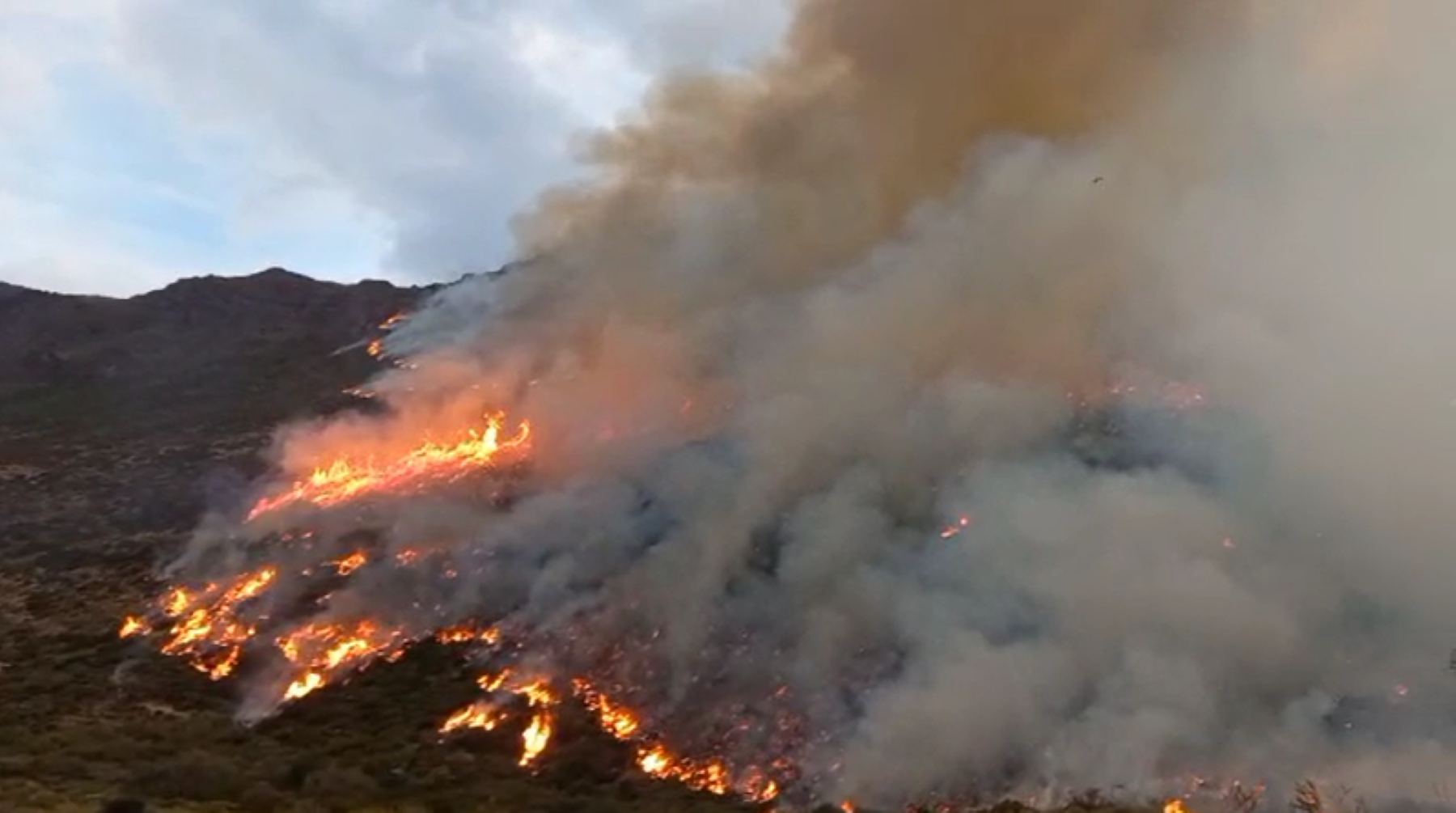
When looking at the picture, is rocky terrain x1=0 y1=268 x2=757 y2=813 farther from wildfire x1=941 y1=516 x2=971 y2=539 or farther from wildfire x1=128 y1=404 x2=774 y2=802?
wildfire x1=941 y1=516 x2=971 y2=539

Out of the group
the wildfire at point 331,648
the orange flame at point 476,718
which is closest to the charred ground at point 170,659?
the orange flame at point 476,718

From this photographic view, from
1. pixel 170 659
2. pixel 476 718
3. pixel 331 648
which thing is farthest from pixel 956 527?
pixel 170 659

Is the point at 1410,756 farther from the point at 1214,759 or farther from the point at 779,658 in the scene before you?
the point at 779,658

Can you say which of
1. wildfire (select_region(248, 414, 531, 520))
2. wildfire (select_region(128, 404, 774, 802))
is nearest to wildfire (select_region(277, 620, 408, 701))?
wildfire (select_region(128, 404, 774, 802))

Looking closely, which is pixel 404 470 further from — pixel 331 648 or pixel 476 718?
pixel 476 718

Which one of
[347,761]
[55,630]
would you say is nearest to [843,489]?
[347,761]

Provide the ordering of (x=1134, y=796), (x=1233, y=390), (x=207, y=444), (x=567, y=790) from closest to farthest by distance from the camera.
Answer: (x=1134, y=796) < (x=567, y=790) < (x=1233, y=390) < (x=207, y=444)

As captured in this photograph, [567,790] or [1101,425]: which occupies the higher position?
[1101,425]

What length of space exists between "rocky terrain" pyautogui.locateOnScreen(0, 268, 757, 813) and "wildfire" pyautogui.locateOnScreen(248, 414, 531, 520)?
8714 millimetres

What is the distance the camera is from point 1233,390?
3036 inches

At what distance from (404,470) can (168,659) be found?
93.8 ft

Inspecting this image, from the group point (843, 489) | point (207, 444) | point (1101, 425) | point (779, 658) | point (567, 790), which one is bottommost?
point (567, 790)

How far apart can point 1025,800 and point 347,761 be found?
30022 mm

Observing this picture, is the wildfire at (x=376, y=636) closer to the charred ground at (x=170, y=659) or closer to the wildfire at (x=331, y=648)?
the wildfire at (x=331, y=648)
